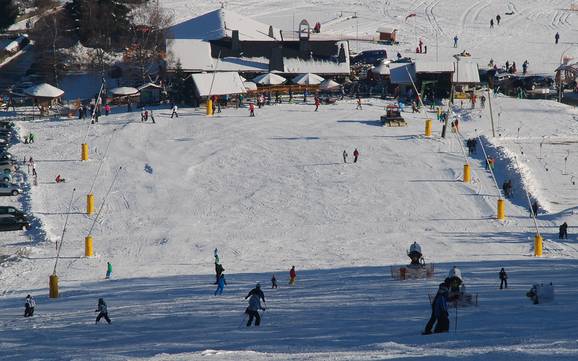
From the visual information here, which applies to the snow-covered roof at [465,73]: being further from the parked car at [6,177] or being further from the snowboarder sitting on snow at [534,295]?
the snowboarder sitting on snow at [534,295]

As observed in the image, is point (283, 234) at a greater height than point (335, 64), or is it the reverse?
point (335, 64)

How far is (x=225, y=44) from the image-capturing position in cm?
6312

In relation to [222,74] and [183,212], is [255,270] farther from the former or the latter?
[222,74]

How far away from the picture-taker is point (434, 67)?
5859cm

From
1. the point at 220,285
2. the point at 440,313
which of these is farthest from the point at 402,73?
the point at 440,313

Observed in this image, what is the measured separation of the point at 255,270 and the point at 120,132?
58.9 feet

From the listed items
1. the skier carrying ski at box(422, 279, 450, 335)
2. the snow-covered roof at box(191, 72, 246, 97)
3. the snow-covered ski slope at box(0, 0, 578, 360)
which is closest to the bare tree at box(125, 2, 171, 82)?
the snow-covered ski slope at box(0, 0, 578, 360)

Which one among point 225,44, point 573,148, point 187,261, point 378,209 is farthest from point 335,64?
point 187,261

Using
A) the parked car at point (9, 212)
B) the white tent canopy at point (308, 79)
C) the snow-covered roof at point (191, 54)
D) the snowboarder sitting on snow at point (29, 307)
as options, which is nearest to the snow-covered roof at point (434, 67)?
the white tent canopy at point (308, 79)

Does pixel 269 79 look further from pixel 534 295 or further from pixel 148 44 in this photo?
pixel 534 295

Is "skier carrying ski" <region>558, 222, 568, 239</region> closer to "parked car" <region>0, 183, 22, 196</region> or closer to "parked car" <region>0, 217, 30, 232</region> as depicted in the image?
"parked car" <region>0, 217, 30, 232</region>

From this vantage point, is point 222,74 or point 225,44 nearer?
point 222,74

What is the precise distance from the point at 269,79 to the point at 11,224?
22.6 metres

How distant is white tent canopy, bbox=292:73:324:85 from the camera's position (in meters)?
57.8
